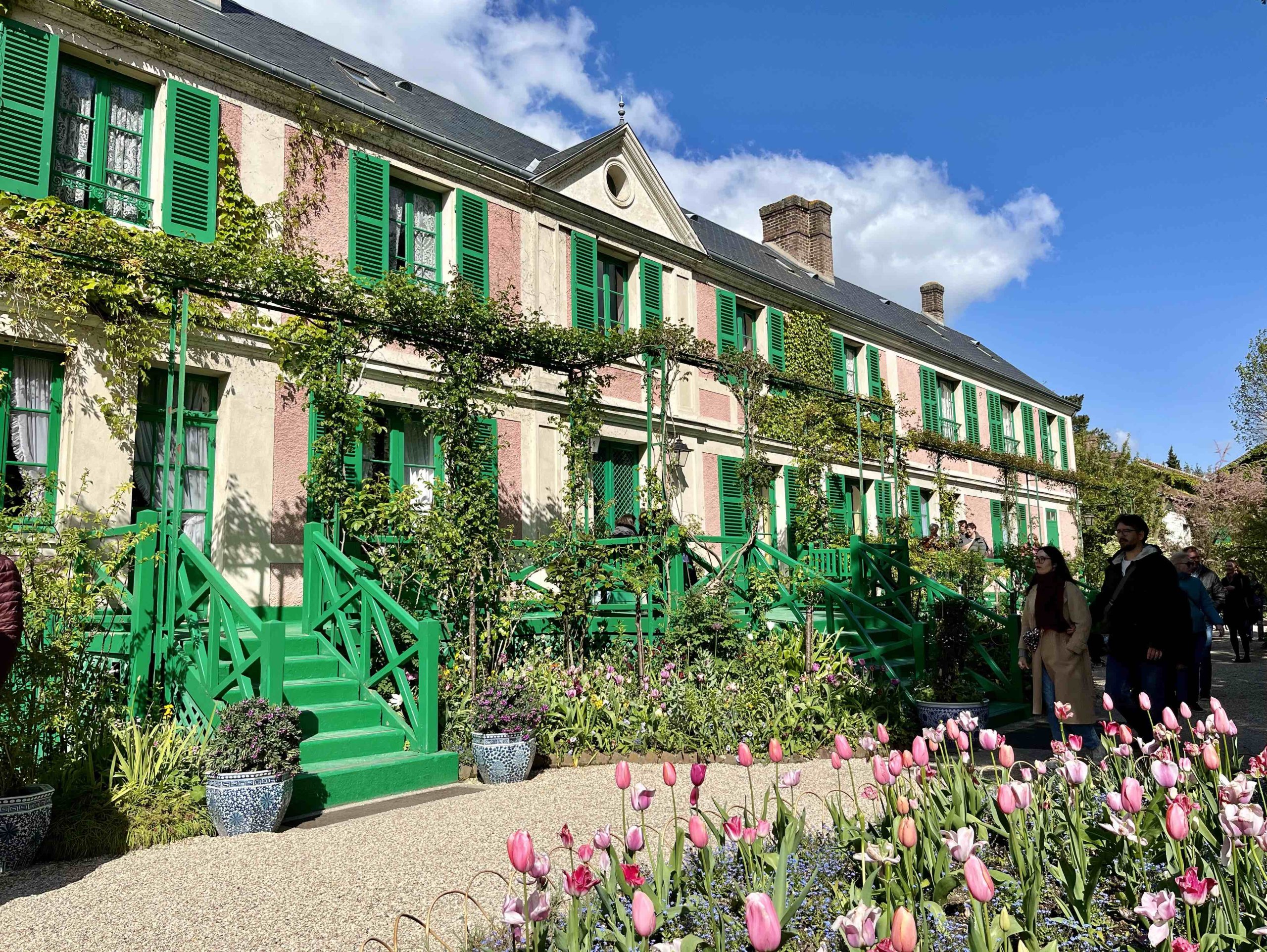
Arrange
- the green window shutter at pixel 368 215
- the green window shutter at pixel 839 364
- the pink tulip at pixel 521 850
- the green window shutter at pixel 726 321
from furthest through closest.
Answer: the green window shutter at pixel 839 364, the green window shutter at pixel 726 321, the green window shutter at pixel 368 215, the pink tulip at pixel 521 850

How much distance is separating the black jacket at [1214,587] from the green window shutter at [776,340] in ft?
22.0

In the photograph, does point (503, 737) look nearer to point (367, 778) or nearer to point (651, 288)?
point (367, 778)

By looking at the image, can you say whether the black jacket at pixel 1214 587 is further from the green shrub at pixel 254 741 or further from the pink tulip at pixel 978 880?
the pink tulip at pixel 978 880

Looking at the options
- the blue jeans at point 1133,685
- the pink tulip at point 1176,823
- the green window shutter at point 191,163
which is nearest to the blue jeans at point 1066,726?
the blue jeans at point 1133,685

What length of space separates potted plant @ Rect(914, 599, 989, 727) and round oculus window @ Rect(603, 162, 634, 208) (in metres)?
7.40

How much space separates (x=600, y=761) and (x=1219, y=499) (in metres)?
31.2

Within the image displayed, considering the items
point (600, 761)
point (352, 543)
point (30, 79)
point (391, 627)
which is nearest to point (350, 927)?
point (600, 761)

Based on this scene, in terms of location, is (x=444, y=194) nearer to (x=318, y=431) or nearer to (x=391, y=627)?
(x=318, y=431)

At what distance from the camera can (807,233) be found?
20938 mm

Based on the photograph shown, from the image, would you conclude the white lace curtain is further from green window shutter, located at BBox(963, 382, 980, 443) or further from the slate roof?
green window shutter, located at BBox(963, 382, 980, 443)

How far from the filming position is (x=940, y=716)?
711 centimetres

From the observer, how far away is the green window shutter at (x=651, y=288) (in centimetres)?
1266

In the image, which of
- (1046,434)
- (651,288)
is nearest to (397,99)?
(651,288)

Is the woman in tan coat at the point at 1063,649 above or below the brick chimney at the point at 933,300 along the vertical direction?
below
